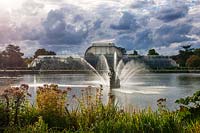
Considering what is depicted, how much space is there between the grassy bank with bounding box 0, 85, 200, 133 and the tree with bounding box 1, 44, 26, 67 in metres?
105

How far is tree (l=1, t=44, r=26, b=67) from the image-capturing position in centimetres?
11469

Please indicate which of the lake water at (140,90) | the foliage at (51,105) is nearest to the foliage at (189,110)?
the foliage at (51,105)

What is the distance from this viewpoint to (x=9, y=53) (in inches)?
4552

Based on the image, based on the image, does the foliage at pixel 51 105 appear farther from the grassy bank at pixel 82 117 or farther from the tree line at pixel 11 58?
the tree line at pixel 11 58

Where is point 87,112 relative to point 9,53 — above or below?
below

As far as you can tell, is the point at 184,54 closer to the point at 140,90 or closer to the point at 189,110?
the point at 140,90

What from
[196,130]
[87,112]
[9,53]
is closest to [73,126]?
[87,112]

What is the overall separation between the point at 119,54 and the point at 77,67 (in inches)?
1043

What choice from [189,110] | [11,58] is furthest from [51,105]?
[11,58]

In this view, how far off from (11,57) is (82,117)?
10794cm

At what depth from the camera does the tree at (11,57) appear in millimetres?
114688

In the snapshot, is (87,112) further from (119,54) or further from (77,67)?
(119,54)

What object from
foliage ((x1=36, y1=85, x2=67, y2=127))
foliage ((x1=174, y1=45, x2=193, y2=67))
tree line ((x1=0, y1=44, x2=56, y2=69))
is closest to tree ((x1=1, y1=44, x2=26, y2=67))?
tree line ((x1=0, y1=44, x2=56, y2=69))

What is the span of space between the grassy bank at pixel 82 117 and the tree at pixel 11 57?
105123 millimetres
